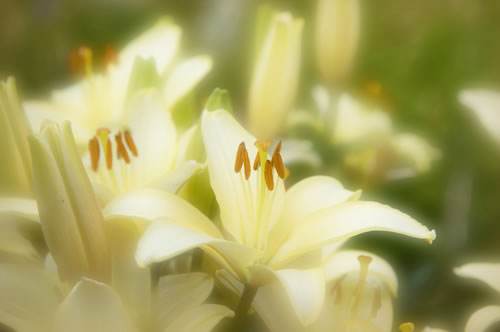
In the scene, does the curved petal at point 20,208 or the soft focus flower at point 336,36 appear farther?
the soft focus flower at point 336,36

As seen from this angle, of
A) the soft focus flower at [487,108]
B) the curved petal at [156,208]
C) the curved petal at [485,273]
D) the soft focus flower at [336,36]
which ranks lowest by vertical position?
the curved petal at [156,208]

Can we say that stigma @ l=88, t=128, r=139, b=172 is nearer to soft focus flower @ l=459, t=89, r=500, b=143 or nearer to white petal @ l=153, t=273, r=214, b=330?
white petal @ l=153, t=273, r=214, b=330

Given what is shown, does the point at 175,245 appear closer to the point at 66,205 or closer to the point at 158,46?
the point at 66,205

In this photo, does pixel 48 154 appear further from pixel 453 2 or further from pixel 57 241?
pixel 453 2

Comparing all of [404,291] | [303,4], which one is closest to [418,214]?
[404,291]

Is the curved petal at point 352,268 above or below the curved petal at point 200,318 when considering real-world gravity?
above

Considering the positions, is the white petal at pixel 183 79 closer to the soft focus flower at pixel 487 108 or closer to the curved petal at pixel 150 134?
the curved petal at pixel 150 134

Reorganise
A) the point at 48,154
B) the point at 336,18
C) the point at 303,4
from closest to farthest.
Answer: the point at 48,154, the point at 336,18, the point at 303,4

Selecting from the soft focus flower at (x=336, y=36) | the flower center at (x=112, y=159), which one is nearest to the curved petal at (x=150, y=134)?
the flower center at (x=112, y=159)
